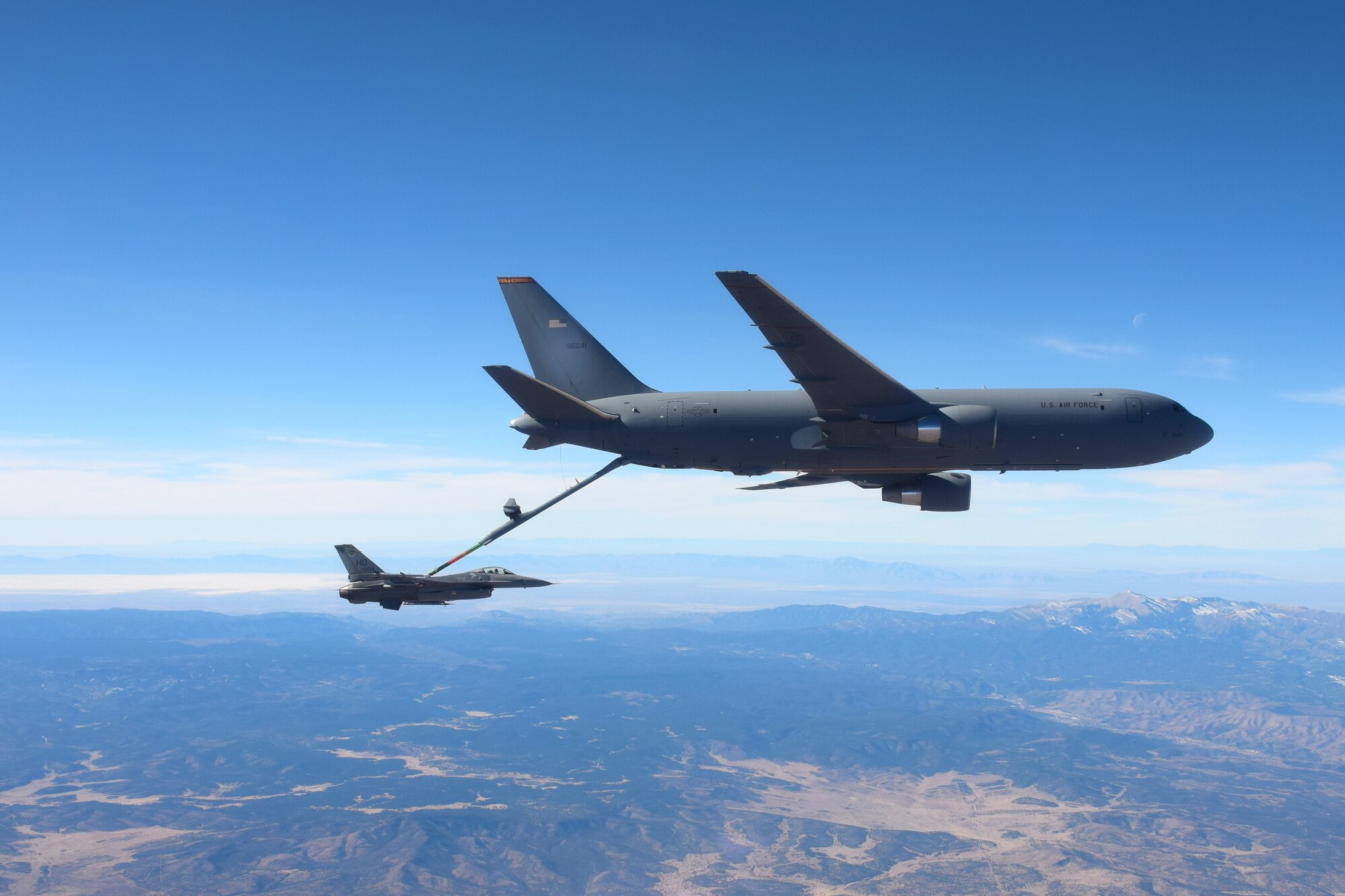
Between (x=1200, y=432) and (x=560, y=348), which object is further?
(x=560, y=348)

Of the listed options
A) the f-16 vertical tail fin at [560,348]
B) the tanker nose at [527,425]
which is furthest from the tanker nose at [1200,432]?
the tanker nose at [527,425]

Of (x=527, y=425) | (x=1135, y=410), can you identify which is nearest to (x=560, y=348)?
(x=527, y=425)

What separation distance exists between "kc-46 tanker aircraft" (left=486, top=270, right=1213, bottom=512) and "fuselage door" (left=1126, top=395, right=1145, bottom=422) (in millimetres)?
74

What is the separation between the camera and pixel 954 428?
130 feet

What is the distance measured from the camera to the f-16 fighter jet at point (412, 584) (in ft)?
151

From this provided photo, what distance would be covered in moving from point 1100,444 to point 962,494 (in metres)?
8.23

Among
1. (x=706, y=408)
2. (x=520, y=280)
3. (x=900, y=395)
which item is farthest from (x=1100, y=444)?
(x=520, y=280)

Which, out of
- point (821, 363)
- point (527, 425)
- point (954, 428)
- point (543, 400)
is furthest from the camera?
point (527, 425)

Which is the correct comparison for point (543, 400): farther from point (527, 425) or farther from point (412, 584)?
point (412, 584)

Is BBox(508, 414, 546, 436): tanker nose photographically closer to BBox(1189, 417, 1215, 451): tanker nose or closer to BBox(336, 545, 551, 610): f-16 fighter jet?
BBox(336, 545, 551, 610): f-16 fighter jet

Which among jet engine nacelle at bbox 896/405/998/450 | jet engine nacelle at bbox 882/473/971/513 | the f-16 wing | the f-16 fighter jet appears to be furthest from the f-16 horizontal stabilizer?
jet engine nacelle at bbox 882/473/971/513

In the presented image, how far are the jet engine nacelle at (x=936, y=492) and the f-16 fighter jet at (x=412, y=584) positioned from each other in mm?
22427

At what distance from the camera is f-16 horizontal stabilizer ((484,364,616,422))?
40.5 meters

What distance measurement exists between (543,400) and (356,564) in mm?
19200
